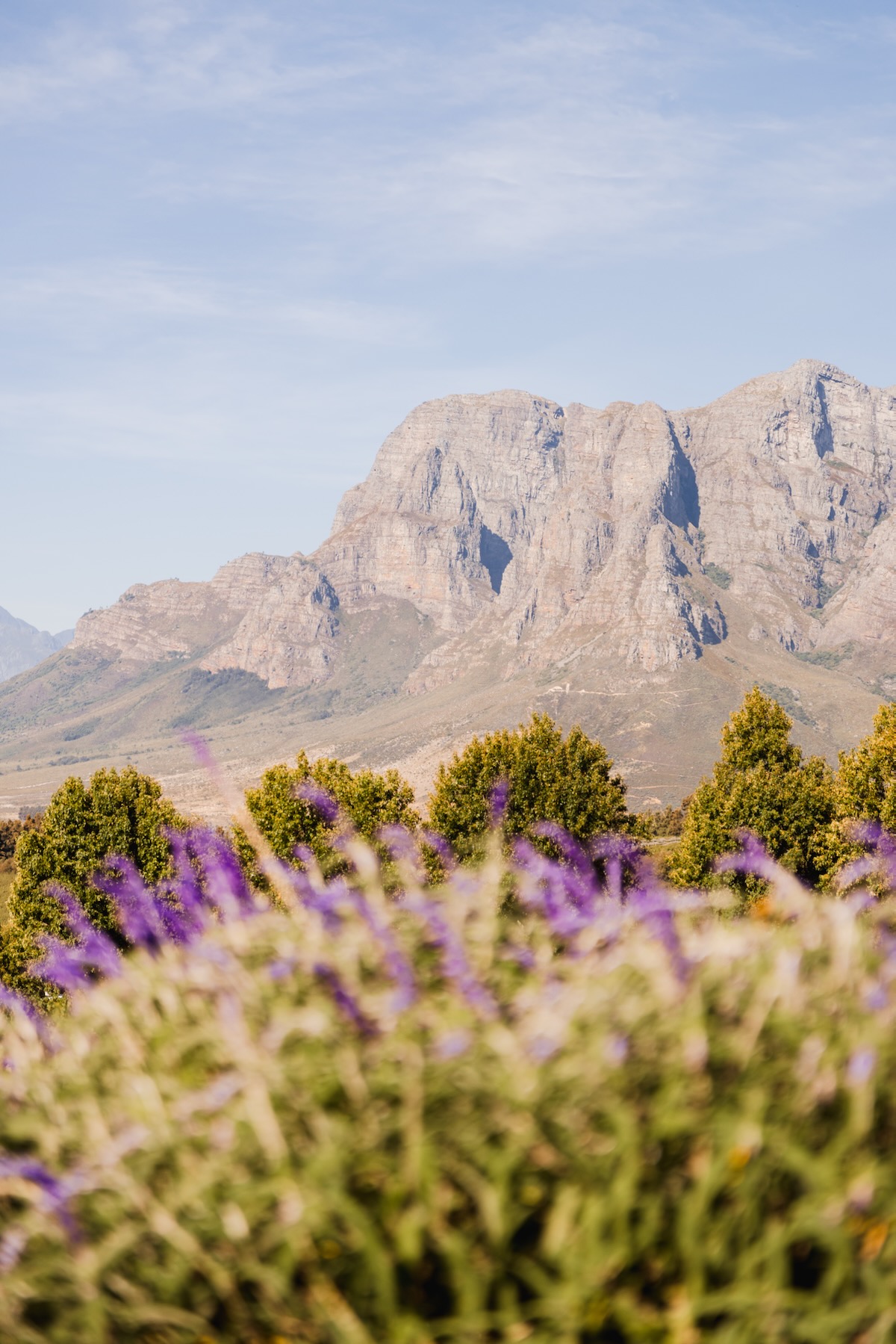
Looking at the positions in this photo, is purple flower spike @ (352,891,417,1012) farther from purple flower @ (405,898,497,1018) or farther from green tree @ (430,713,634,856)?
green tree @ (430,713,634,856)

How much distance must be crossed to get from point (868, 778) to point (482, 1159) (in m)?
33.6

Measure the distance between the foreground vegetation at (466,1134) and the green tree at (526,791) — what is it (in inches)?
1317

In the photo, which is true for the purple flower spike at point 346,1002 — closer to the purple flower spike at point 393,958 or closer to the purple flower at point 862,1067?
the purple flower spike at point 393,958

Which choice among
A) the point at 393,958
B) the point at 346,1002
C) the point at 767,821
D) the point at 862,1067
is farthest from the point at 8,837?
the point at 862,1067

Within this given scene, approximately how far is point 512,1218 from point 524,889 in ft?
4.58

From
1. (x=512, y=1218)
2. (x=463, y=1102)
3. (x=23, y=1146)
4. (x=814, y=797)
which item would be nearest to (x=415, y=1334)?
(x=512, y=1218)

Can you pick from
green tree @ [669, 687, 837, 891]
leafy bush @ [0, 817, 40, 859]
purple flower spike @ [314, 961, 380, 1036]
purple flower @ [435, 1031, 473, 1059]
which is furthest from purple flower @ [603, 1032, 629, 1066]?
leafy bush @ [0, 817, 40, 859]

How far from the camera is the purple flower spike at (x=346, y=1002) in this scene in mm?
3281

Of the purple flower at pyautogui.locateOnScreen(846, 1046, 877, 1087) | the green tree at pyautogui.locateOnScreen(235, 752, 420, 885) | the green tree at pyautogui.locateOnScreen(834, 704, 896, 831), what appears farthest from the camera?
the green tree at pyautogui.locateOnScreen(235, 752, 420, 885)

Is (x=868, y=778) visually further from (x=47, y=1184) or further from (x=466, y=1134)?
(x=47, y=1184)

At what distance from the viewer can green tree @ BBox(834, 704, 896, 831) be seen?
33.1 metres

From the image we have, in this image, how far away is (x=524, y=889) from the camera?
4.03m

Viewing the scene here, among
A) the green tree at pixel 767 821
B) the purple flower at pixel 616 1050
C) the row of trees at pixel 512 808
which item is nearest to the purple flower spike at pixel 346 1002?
the purple flower at pixel 616 1050

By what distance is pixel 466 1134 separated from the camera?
2898 mm
